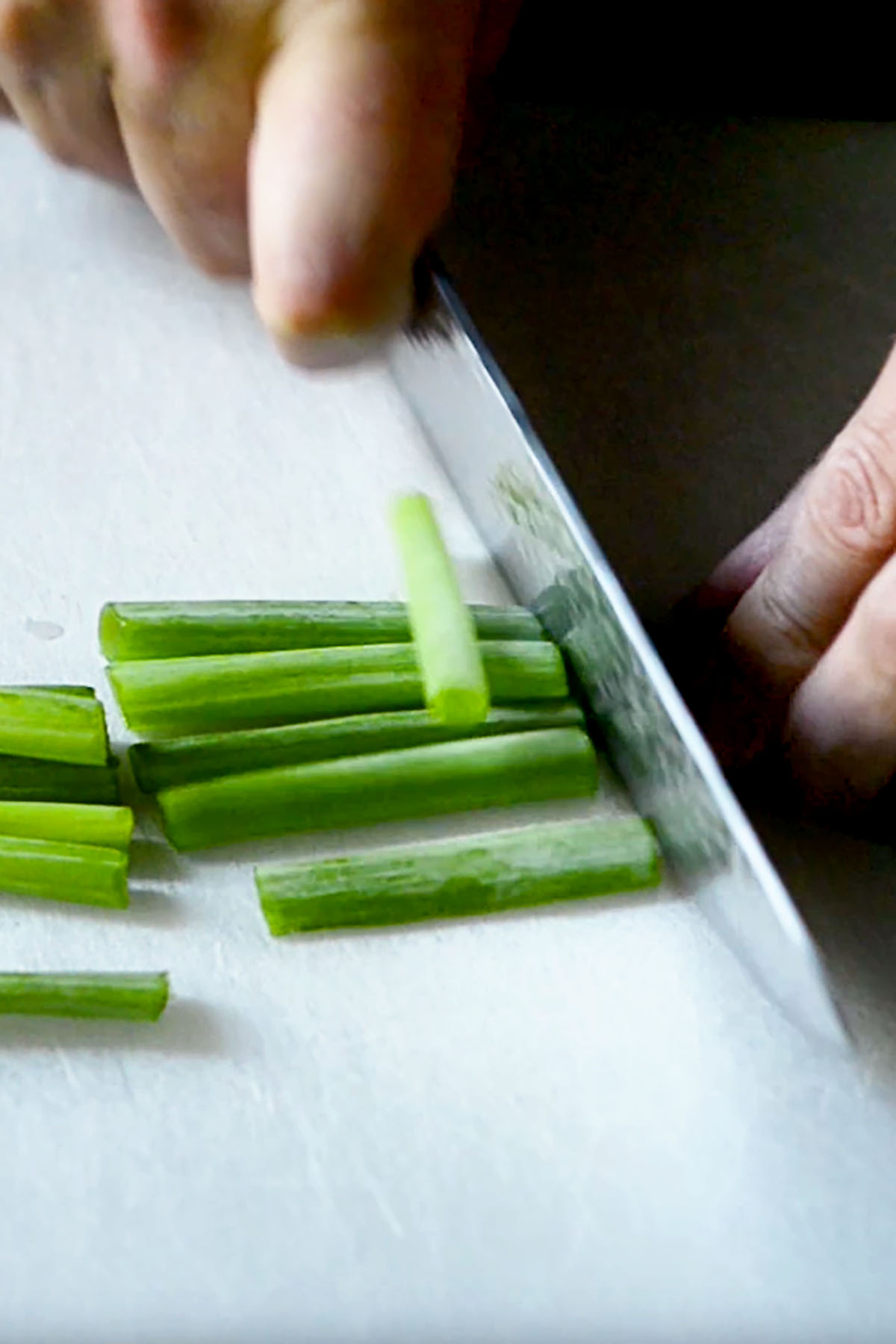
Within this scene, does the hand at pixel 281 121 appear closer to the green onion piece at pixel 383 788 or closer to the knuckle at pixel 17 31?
the knuckle at pixel 17 31

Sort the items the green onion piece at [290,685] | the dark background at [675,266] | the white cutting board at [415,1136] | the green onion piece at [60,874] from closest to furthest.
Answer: the white cutting board at [415,1136] < the green onion piece at [60,874] < the green onion piece at [290,685] < the dark background at [675,266]

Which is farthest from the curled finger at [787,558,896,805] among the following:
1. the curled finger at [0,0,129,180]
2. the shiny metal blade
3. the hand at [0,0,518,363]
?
the curled finger at [0,0,129,180]

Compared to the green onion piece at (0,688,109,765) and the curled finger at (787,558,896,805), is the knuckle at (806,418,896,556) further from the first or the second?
the green onion piece at (0,688,109,765)

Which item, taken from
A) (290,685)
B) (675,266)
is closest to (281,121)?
(290,685)

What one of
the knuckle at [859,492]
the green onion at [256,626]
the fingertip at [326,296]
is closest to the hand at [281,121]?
the fingertip at [326,296]

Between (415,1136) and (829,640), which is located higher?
(829,640)

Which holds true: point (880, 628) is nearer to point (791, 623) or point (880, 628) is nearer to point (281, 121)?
point (791, 623)
